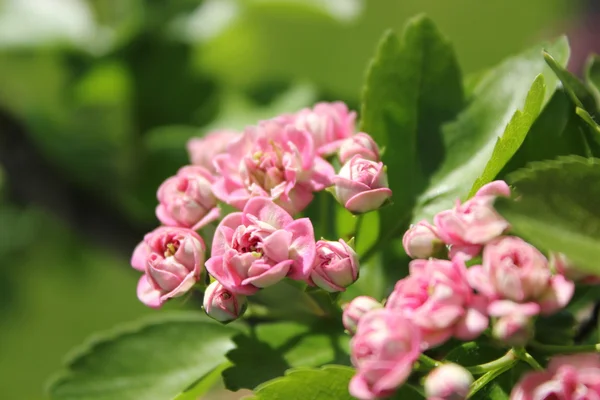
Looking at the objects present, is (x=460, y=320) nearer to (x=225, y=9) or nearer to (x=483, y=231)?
(x=483, y=231)

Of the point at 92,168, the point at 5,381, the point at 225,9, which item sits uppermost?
the point at 225,9

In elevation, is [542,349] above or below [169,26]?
below

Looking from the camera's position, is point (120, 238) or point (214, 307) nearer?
point (214, 307)

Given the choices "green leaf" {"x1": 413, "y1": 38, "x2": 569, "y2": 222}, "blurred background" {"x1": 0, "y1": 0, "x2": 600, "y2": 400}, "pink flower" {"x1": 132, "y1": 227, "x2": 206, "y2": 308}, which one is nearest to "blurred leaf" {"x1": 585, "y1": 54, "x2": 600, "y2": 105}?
"green leaf" {"x1": 413, "y1": 38, "x2": 569, "y2": 222}

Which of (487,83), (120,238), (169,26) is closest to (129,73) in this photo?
(169,26)

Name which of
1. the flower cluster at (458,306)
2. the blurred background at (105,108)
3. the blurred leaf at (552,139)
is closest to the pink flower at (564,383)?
the flower cluster at (458,306)

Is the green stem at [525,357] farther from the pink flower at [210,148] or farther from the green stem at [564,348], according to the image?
the pink flower at [210,148]

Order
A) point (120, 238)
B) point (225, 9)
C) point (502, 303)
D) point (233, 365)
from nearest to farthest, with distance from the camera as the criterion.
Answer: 1. point (502, 303)
2. point (233, 365)
3. point (120, 238)
4. point (225, 9)
